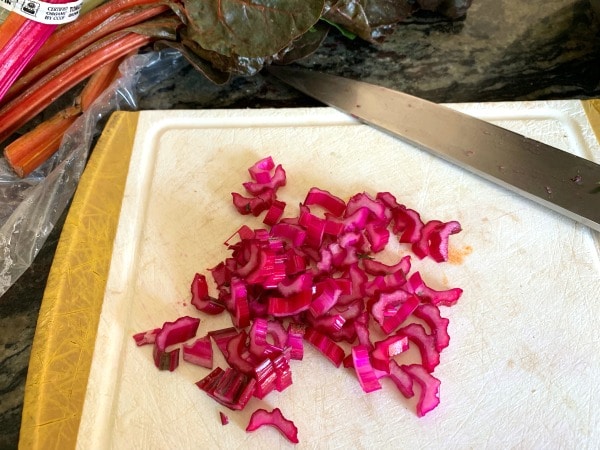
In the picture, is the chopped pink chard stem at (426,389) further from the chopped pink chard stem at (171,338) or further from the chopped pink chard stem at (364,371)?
the chopped pink chard stem at (171,338)

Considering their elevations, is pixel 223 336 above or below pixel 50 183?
below

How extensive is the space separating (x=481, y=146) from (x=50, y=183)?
3.30ft

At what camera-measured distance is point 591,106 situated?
1.32 metres

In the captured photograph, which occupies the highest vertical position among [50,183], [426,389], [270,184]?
[50,183]

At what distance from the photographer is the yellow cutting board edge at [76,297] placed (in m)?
1.02

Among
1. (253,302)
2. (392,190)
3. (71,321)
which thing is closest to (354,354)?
(253,302)

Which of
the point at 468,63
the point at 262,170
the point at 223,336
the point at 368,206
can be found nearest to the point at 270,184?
the point at 262,170

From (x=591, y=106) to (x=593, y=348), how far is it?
23.5 inches

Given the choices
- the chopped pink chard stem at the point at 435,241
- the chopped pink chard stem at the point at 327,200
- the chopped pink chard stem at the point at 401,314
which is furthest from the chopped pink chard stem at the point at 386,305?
the chopped pink chard stem at the point at 327,200

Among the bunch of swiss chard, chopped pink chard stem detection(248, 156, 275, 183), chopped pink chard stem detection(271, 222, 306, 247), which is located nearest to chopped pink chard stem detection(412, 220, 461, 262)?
chopped pink chard stem detection(271, 222, 306, 247)

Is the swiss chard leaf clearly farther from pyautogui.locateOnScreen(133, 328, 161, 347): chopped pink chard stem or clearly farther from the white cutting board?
pyautogui.locateOnScreen(133, 328, 161, 347): chopped pink chard stem

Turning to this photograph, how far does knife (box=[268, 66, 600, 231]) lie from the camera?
1.17m

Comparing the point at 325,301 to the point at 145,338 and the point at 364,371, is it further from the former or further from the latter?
the point at 145,338

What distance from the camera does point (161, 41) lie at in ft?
4.75
